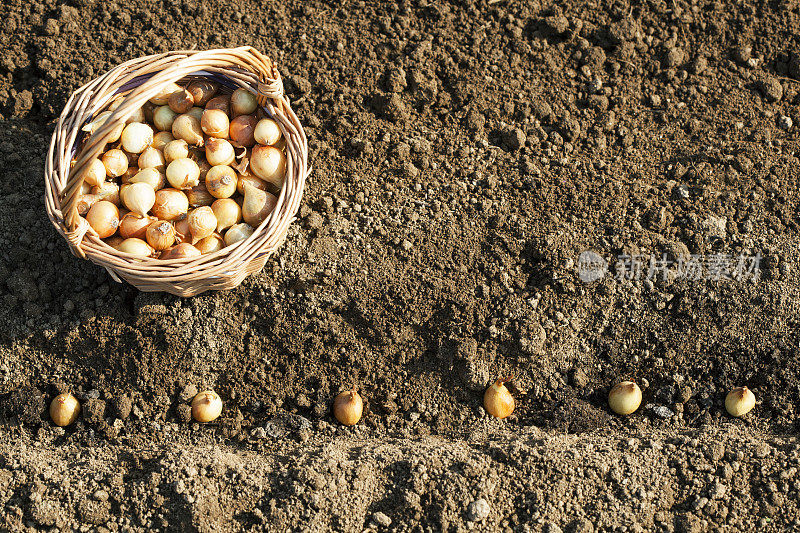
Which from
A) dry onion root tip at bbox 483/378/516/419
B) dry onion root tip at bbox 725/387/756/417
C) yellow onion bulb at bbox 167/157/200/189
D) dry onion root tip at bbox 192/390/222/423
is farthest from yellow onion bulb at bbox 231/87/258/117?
dry onion root tip at bbox 725/387/756/417

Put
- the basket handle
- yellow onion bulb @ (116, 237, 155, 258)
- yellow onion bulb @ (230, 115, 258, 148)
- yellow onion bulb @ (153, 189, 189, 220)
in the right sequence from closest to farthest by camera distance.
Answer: the basket handle → yellow onion bulb @ (116, 237, 155, 258) → yellow onion bulb @ (153, 189, 189, 220) → yellow onion bulb @ (230, 115, 258, 148)

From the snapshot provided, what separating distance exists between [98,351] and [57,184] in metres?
0.66

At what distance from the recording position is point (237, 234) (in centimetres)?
239

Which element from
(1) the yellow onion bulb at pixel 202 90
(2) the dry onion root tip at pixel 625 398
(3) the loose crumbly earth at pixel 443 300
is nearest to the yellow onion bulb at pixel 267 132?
(1) the yellow onion bulb at pixel 202 90

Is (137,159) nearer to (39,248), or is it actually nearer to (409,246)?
(39,248)

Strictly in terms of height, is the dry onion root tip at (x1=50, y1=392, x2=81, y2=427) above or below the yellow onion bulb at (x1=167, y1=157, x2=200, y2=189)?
below

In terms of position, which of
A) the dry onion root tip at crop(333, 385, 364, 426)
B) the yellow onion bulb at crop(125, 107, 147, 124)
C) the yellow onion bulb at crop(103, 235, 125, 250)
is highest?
the yellow onion bulb at crop(125, 107, 147, 124)

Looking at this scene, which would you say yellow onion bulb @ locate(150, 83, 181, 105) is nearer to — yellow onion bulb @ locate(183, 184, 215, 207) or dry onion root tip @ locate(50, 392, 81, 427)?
yellow onion bulb @ locate(183, 184, 215, 207)

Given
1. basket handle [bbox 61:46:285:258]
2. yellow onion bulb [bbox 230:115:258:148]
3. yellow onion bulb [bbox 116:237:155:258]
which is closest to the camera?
basket handle [bbox 61:46:285:258]

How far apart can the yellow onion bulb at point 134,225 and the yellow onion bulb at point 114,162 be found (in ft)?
0.54

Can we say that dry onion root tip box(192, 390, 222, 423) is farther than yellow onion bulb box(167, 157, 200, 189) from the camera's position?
Yes

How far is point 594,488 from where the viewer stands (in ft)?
7.77

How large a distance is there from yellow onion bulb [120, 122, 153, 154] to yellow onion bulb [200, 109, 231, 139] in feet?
0.60

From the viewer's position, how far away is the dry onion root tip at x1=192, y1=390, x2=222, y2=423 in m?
2.51
